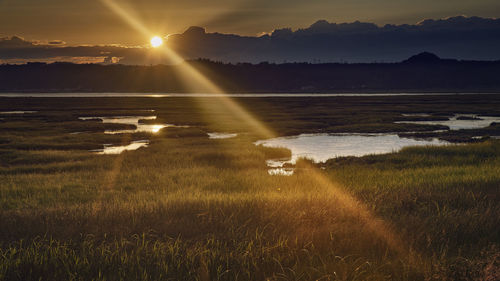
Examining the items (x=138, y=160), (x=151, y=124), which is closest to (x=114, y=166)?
(x=138, y=160)

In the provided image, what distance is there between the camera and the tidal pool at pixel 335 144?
31.5 meters

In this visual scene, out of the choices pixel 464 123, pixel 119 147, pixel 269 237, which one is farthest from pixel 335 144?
pixel 269 237

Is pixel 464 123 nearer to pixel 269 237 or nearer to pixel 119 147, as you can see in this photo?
pixel 119 147

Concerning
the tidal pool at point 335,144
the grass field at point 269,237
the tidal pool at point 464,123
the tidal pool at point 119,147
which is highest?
the grass field at point 269,237

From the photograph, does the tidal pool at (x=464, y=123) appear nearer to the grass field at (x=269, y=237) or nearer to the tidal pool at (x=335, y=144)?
the tidal pool at (x=335, y=144)

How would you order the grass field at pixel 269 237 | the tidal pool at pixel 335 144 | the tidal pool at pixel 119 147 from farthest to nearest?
the tidal pool at pixel 119 147 < the tidal pool at pixel 335 144 < the grass field at pixel 269 237

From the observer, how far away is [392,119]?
200 ft

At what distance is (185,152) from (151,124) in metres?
30.2

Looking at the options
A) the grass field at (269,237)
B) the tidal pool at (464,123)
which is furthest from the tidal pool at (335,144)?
the grass field at (269,237)

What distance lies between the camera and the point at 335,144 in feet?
125

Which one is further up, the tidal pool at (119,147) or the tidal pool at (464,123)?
the tidal pool at (119,147)

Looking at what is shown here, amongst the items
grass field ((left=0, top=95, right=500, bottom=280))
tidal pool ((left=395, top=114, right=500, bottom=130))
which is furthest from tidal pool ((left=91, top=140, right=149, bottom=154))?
tidal pool ((left=395, top=114, right=500, bottom=130))

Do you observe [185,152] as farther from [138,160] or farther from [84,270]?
[84,270]

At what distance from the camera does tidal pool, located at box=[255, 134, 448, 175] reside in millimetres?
31469
